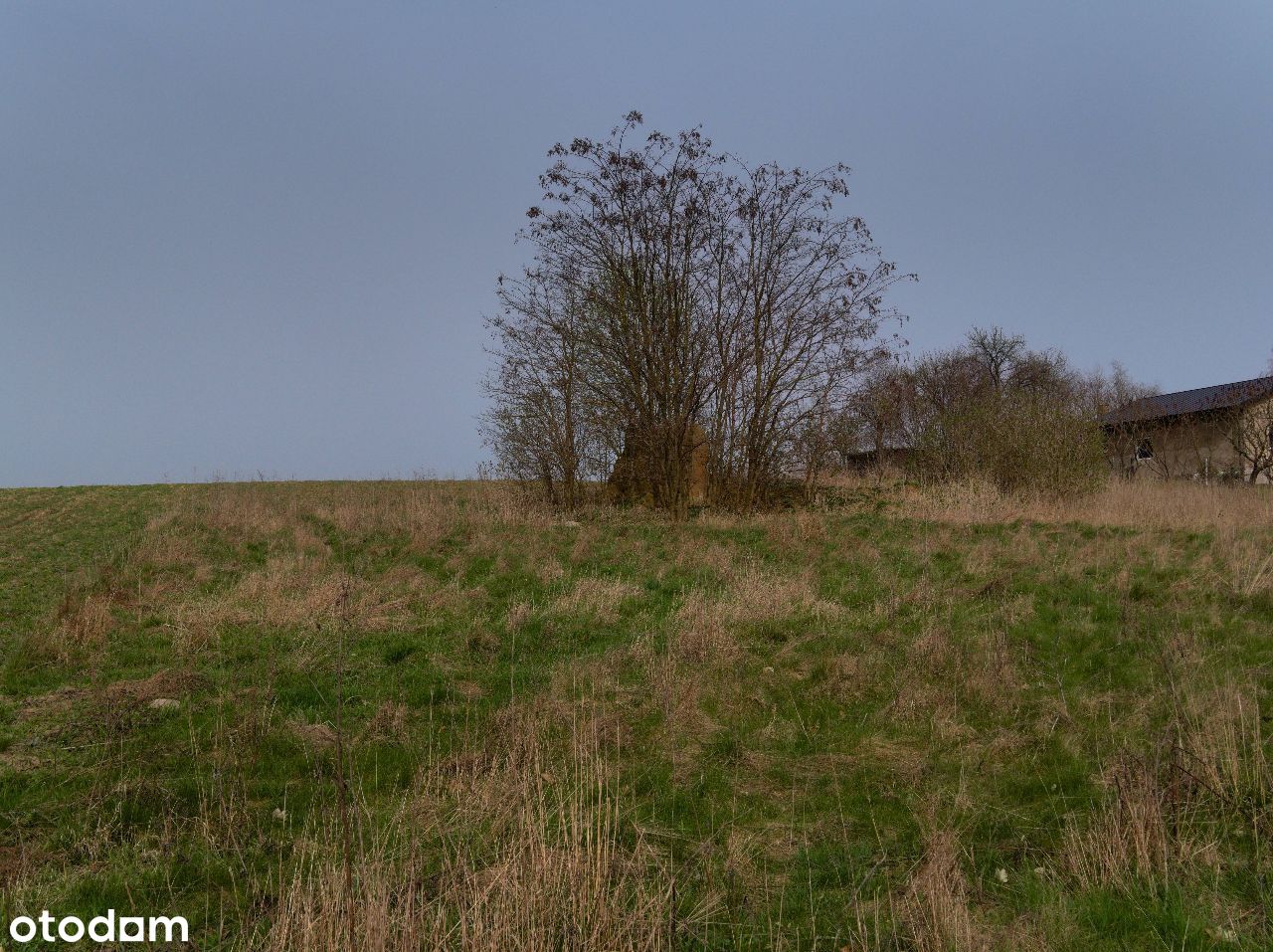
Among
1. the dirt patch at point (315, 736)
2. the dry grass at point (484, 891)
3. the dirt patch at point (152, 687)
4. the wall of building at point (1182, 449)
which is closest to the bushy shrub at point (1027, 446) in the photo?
the wall of building at point (1182, 449)

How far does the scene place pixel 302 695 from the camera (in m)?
6.84

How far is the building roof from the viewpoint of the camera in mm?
29484

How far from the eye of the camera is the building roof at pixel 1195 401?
29.5m

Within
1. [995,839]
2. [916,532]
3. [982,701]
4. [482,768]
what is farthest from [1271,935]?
[916,532]

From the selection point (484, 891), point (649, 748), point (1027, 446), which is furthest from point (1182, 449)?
point (484, 891)

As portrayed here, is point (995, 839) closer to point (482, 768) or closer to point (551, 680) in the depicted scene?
point (482, 768)

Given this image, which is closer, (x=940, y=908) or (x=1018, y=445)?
(x=940, y=908)

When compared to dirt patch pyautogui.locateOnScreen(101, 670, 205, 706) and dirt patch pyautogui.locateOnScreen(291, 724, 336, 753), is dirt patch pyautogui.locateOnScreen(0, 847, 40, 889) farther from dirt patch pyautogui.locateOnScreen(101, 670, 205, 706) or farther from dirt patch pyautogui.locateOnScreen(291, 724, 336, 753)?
dirt patch pyautogui.locateOnScreen(101, 670, 205, 706)

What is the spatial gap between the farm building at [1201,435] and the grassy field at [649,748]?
2138cm

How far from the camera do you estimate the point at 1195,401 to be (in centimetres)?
3556

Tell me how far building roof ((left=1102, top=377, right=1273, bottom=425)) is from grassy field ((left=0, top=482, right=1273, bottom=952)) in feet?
76.8

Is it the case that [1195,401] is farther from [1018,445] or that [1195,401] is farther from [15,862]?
[15,862]

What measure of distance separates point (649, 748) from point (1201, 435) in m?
37.6

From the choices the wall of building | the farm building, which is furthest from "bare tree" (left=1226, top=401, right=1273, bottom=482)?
the wall of building
